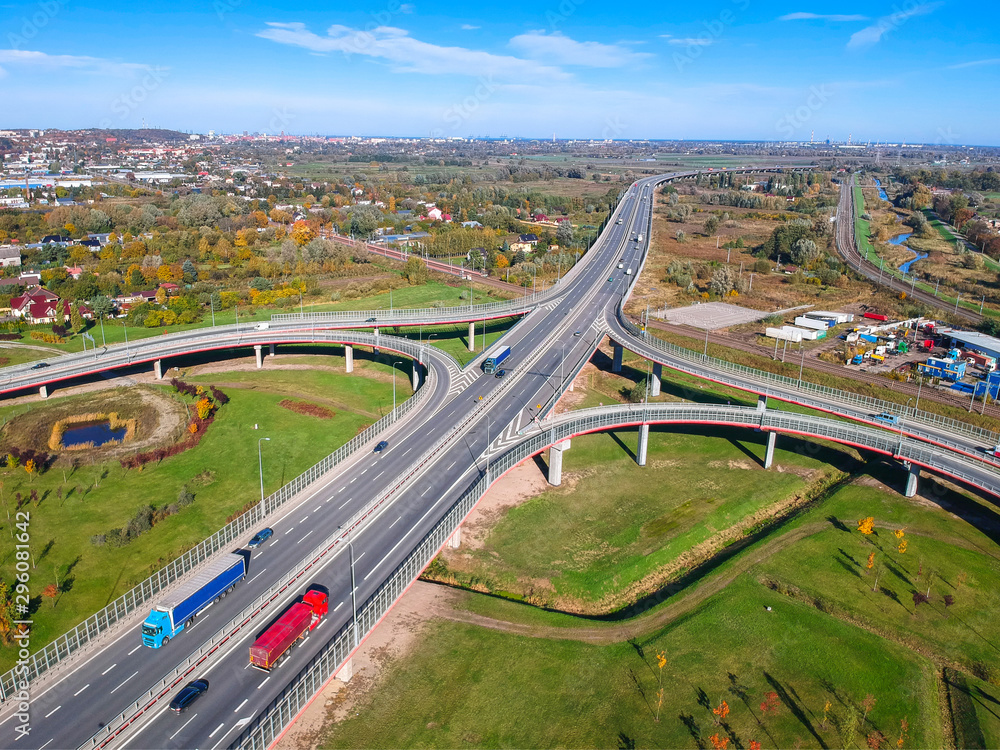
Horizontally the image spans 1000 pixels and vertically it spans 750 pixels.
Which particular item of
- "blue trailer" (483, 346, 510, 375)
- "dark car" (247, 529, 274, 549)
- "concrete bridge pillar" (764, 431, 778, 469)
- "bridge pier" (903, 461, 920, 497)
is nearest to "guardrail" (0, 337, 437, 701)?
"dark car" (247, 529, 274, 549)

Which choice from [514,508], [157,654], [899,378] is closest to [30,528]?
[157,654]

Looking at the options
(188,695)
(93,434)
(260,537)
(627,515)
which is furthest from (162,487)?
(627,515)

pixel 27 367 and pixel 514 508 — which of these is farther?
pixel 27 367

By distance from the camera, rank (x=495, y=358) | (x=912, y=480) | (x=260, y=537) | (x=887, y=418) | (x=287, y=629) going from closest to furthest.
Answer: (x=287, y=629) < (x=260, y=537) < (x=912, y=480) < (x=887, y=418) < (x=495, y=358)

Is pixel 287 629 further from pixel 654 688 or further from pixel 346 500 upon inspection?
pixel 654 688

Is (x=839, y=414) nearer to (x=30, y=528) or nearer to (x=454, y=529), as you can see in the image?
(x=454, y=529)

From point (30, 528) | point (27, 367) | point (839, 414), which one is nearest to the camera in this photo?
point (30, 528)
